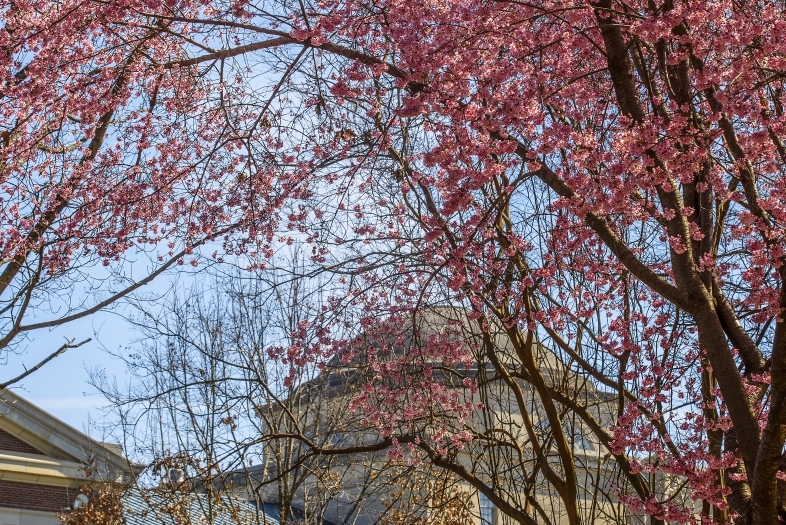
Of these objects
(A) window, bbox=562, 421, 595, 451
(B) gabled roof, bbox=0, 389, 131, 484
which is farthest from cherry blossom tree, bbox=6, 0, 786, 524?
(B) gabled roof, bbox=0, 389, 131, 484

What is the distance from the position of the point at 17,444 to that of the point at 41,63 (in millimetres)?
12050

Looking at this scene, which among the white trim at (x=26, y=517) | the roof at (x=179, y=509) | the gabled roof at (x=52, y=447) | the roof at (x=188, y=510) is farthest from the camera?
the gabled roof at (x=52, y=447)

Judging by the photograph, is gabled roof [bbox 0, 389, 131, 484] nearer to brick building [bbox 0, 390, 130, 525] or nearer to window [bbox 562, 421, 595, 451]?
brick building [bbox 0, 390, 130, 525]

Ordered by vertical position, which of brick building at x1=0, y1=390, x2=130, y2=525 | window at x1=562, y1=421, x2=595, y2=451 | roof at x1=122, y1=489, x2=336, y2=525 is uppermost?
brick building at x1=0, y1=390, x2=130, y2=525

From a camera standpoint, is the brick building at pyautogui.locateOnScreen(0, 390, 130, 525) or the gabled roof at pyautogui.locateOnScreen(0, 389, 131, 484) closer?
the brick building at pyautogui.locateOnScreen(0, 390, 130, 525)

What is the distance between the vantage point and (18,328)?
9.05 metres

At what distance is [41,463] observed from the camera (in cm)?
1741

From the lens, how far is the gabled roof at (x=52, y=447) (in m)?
17.3

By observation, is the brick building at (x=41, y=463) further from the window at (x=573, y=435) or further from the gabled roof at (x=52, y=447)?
the window at (x=573, y=435)

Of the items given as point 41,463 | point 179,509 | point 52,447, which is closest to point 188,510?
point 179,509

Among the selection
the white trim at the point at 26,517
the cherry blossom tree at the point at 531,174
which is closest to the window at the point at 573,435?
the cherry blossom tree at the point at 531,174

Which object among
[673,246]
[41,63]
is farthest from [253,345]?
[673,246]

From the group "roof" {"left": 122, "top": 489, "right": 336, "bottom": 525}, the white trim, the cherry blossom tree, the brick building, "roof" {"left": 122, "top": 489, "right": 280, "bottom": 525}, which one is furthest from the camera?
the brick building

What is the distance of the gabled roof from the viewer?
17.3 meters
